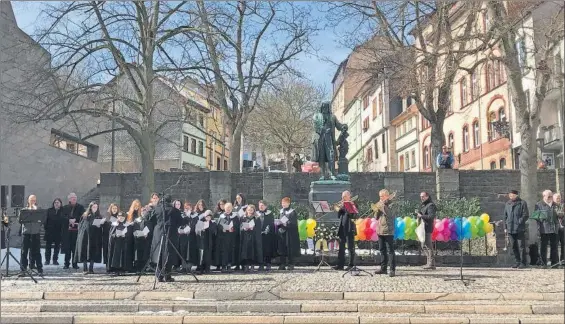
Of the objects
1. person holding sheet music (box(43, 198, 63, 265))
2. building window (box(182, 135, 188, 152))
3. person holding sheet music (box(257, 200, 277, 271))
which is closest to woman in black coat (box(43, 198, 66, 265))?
person holding sheet music (box(43, 198, 63, 265))

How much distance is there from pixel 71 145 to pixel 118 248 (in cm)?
1664

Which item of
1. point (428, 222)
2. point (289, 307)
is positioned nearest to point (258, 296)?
point (289, 307)

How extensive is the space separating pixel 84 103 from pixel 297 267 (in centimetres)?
885

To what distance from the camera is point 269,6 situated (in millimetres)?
8680

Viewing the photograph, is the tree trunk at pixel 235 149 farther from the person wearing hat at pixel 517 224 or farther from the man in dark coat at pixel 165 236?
the man in dark coat at pixel 165 236

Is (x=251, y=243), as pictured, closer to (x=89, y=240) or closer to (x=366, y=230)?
(x=366, y=230)

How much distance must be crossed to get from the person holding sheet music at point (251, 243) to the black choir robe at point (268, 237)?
133 millimetres

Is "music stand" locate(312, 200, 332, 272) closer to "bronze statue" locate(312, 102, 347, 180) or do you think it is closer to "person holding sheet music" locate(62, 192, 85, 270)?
"bronze statue" locate(312, 102, 347, 180)

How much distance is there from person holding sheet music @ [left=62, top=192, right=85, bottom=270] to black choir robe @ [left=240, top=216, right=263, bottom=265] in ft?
15.2

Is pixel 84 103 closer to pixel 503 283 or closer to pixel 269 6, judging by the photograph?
pixel 269 6

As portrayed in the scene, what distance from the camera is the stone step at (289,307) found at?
8.71m

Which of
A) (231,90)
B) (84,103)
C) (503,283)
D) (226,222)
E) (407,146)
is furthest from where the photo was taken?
(407,146)

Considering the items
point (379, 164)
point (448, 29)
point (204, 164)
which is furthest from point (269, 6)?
point (379, 164)

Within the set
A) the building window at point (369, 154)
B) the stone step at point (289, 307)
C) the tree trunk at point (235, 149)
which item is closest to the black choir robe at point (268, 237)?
the stone step at point (289, 307)
